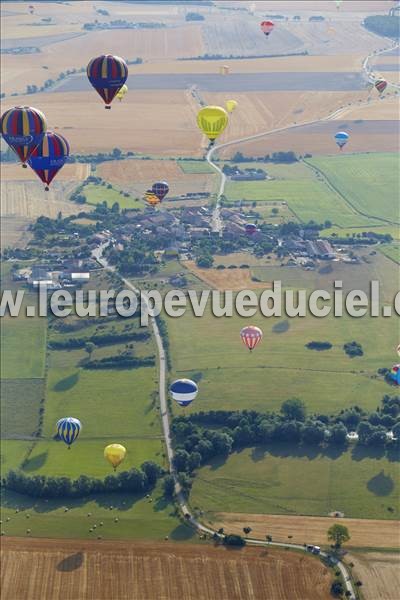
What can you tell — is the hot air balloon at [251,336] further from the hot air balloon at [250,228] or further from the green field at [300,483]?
the hot air balloon at [250,228]

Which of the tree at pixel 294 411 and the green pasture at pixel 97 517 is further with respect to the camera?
the tree at pixel 294 411

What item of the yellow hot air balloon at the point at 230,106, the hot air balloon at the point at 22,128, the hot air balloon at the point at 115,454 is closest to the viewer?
the hot air balloon at the point at 22,128

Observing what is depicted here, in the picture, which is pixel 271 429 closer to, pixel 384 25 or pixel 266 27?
pixel 266 27

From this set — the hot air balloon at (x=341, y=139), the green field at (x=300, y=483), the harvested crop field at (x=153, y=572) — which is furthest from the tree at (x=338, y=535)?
the hot air balloon at (x=341, y=139)

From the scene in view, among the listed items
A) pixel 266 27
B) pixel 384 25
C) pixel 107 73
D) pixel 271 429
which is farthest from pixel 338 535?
pixel 384 25

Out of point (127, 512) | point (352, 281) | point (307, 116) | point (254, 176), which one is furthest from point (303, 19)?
point (127, 512)

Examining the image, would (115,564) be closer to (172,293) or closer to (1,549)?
(1,549)

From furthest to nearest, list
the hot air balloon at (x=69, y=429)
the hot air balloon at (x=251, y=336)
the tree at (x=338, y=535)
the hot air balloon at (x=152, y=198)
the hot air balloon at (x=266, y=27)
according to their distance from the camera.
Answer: the hot air balloon at (x=266, y=27), the hot air balloon at (x=152, y=198), the hot air balloon at (x=251, y=336), the hot air balloon at (x=69, y=429), the tree at (x=338, y=535)
